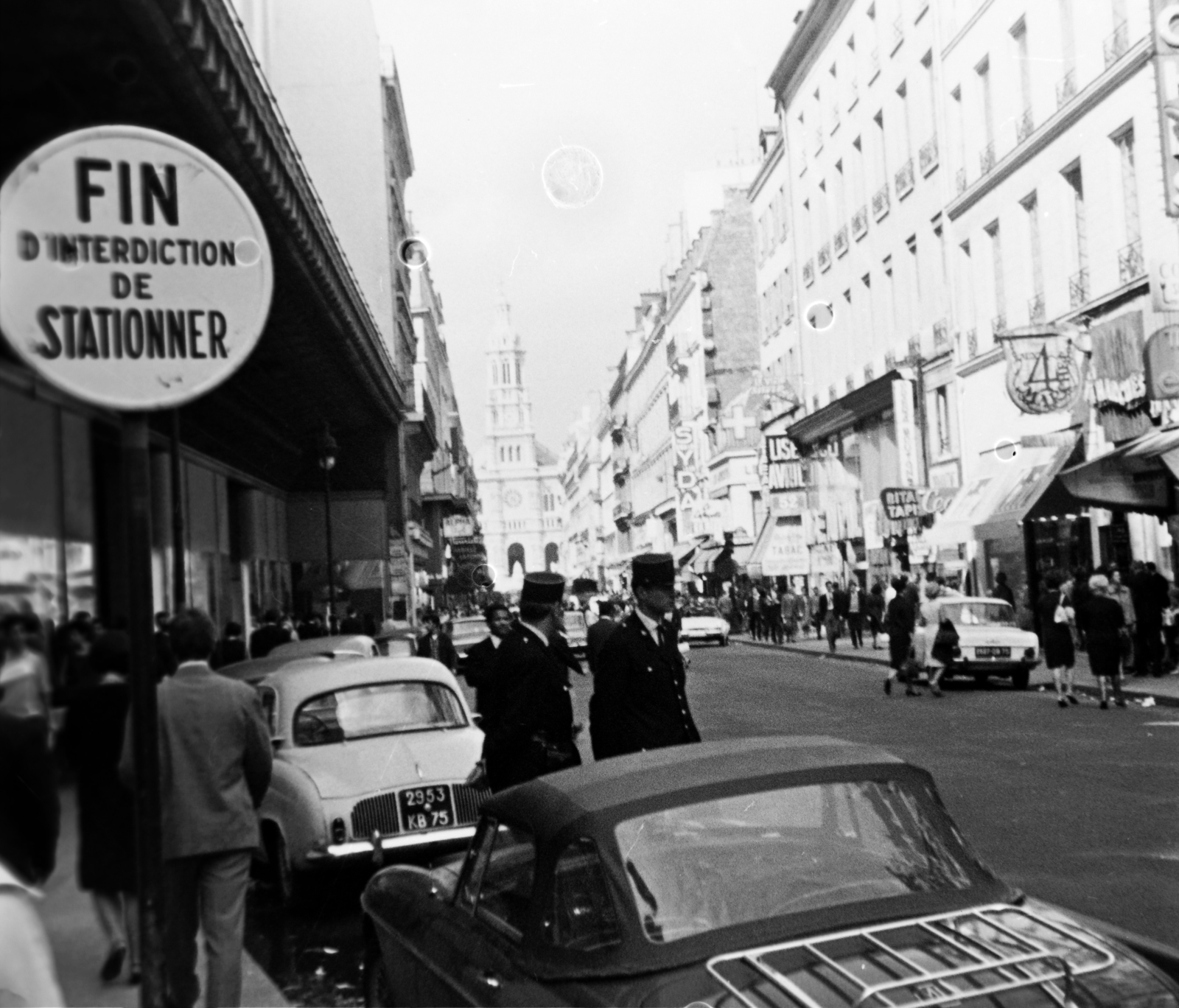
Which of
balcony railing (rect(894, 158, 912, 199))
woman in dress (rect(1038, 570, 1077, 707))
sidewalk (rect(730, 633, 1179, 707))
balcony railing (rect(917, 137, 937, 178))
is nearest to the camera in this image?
woman in dress (rect(1038, 570, 1077, 707))

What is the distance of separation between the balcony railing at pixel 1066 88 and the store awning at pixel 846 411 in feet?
39.3

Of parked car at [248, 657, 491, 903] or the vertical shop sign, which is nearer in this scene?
parked car at [248, 657, 491, 903]

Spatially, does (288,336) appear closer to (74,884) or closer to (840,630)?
(74,884)

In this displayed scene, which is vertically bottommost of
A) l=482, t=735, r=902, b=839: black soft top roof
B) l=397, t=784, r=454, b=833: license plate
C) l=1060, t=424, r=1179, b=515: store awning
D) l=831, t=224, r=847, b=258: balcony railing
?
l=397, t=784, r=454, b=833: license plate

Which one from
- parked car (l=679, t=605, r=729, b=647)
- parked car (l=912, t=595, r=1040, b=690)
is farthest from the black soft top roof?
parked car (l=679, t=605, r=729, b=647)

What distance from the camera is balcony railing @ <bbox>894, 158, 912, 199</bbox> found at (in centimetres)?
4109

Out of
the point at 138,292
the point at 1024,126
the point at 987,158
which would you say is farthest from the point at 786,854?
the point at 987,158

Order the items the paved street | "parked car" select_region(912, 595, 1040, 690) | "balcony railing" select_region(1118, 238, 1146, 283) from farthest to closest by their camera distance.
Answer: "balcony railing" select_region(1118, 238, 1146, 283), "parked car" select_region(912, 595, 1040, 690), the paved street

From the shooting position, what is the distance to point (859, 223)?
4631cm

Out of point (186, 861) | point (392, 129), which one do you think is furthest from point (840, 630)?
point (186, 861)

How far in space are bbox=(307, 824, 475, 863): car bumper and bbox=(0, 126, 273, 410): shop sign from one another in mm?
5768

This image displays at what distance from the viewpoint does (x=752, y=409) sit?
224 feet

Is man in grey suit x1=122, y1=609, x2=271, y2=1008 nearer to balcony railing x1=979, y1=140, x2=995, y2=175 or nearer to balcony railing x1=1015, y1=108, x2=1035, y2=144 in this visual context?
balcony railing x1=1015, y1=108, x2=1035, y2=144

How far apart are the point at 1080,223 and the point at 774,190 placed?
2911 cm
